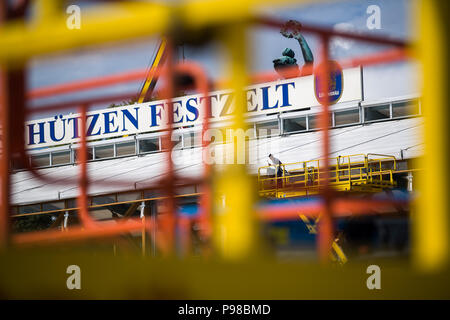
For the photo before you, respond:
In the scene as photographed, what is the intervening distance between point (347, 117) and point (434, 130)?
14999mm

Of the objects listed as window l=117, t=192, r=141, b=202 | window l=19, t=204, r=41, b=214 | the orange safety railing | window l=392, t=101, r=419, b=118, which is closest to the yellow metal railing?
window l=392, t=101, r=419, b=118

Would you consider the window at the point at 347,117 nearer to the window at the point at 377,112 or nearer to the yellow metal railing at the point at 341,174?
the window at the point at 377,112

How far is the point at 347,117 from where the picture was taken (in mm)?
15945

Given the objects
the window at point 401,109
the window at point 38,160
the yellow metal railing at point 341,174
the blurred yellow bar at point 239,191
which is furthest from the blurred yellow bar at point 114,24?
the window at point 401,109

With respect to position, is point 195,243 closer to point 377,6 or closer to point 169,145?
point 377,6

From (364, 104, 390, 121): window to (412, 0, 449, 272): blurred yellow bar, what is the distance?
1446 cm

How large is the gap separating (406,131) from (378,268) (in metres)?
13.6

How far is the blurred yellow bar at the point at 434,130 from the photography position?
112cm

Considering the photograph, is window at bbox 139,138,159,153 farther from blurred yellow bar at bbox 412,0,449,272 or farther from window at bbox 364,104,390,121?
blurred yellow bar at bbox 412,0,449,272

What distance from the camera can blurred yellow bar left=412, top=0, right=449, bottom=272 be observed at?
44.1 inches

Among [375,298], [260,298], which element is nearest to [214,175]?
[260,298]

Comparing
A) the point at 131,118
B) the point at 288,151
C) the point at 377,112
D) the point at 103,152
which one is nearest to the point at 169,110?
the point at 131,118

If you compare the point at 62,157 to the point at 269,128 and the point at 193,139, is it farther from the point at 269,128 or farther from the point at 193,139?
the point at 269,128

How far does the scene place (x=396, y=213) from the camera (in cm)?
1052
